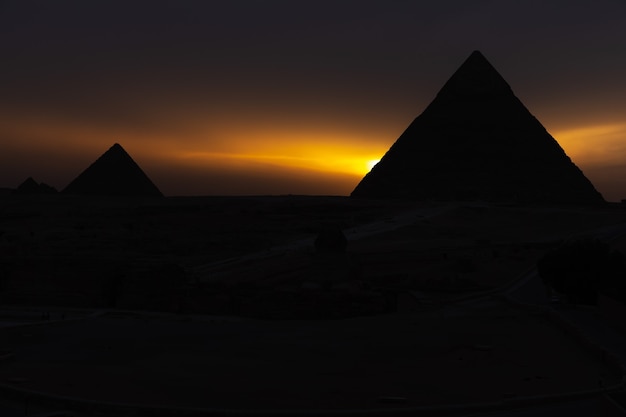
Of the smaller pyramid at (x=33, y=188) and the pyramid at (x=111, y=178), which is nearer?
the pyramid at (x=111, y=178)

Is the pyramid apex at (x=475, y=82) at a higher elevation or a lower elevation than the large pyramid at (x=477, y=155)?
higher

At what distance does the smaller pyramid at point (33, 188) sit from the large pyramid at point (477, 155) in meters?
40.7

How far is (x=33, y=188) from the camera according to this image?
99.6 m

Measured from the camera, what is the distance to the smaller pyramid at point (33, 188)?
319 ft

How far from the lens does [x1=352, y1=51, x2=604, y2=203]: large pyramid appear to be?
74.9m

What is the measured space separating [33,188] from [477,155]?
5562 cm

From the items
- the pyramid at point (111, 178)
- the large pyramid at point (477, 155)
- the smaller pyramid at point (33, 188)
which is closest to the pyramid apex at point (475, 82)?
the large pyramid at point (477, 155)

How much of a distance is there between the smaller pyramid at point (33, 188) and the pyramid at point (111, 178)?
11.4m

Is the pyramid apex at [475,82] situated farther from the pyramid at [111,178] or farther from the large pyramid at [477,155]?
the pyramid at [111,178]

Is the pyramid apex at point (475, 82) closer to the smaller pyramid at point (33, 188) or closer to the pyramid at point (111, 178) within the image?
the pyramid at point (111, 178)

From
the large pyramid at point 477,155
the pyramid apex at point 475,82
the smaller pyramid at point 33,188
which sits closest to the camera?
the large pyramid at point 477,155

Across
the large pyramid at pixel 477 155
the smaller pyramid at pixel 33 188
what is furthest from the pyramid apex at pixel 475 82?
the smaller pyramid at pixel 33 188

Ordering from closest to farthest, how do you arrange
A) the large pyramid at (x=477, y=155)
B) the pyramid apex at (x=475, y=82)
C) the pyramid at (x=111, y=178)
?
the large pyramid at (x=477, y=155), the pyramid apex at (x=475, y=82), the pyramid at (x=111, y=178)

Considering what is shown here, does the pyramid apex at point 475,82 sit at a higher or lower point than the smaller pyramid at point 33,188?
higher
